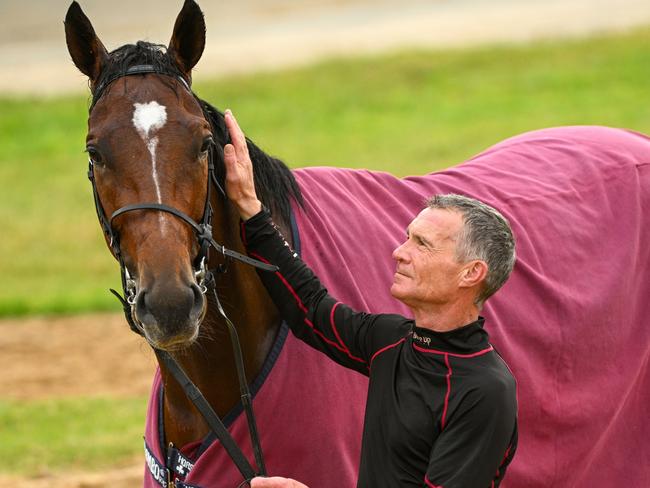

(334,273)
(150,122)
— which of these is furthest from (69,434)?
(150,122)

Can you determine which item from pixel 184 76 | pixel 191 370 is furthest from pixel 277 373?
pixel 184 76

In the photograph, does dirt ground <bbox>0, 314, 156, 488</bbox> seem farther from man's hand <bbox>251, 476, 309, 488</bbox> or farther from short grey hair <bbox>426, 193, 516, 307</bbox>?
short grey hair <bbox>426, 193, 516, 307</bbox>

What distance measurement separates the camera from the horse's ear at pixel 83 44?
337cm

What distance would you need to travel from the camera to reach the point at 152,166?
3.16 m

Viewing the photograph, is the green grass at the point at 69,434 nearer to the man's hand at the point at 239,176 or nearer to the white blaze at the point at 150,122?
the man's hand at the point at 239,176

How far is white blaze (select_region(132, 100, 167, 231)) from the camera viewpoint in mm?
3178

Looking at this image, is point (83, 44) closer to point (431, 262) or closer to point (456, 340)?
point (431, 262)

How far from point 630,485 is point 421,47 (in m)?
15.7

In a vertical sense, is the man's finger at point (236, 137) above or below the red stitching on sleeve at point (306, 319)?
above

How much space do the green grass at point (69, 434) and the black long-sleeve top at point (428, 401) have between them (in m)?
3.67

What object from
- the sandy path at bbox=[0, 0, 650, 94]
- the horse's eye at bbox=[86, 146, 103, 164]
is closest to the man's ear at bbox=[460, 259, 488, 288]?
the horse's eye at bbox=[86, 146, 103, 164]

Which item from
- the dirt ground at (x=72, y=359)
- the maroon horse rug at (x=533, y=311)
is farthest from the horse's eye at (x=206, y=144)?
the dirt ground at (x=72, y=359)

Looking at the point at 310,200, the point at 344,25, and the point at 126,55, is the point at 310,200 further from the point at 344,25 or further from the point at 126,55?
the point at 344,25

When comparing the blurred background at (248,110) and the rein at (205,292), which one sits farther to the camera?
the blurred background at (248,110)
